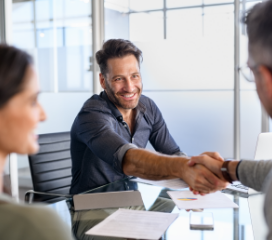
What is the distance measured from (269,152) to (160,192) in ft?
2.35

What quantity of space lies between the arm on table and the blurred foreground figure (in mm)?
952

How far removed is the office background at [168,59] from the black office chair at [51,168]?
5.21 feet

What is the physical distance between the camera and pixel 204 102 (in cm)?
415

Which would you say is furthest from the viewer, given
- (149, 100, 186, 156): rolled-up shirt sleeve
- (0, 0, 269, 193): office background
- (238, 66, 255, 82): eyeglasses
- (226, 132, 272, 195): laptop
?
(0, 0, 269, 193): office background

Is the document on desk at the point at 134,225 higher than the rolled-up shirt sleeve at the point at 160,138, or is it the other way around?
the rolled-up shirt sleeve at the point at 160,138

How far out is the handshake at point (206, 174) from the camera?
5.67ft

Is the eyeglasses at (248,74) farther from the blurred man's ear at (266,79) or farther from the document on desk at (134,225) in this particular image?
the document on desk at (134,225)

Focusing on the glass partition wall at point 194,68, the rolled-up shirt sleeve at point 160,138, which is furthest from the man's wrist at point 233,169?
the glass partition wall at point 194,68

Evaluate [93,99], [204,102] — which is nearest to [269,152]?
[93,99]

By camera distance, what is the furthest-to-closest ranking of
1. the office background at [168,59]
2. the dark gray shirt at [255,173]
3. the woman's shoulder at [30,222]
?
1. the office background at [168,59]
2. the dark gray shirt at [255,173]
3. the woman's shoulder at [30,222]

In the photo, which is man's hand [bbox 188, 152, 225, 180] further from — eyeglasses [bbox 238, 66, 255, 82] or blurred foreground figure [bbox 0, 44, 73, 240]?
blurred foreground figure [bbox 0, 44, 73, 240]

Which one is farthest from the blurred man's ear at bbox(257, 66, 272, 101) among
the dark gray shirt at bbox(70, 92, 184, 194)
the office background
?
the office background

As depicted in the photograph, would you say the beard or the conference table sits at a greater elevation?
the beard

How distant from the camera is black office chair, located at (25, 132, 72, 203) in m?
2.17
